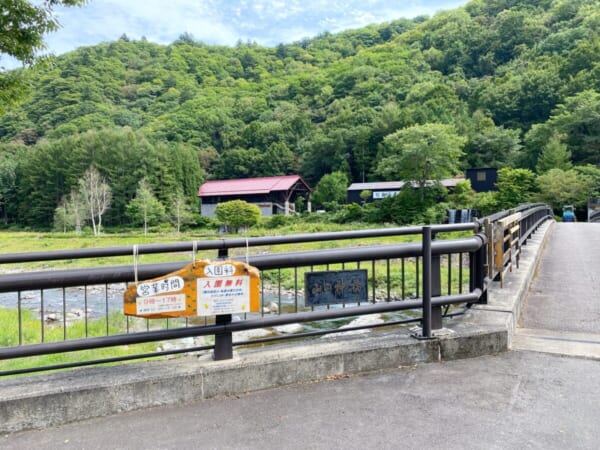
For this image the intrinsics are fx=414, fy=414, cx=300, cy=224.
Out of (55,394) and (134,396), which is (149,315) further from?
(55,394)

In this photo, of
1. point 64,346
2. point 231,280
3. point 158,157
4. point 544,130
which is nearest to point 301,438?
point 231,280

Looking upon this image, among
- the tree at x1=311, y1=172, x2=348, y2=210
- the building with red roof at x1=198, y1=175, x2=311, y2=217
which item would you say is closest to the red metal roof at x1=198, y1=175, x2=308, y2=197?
the building with red roof at x1=198, y1=175, x2=311, y2=217

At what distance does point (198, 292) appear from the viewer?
2945 mm

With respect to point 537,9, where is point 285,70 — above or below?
below

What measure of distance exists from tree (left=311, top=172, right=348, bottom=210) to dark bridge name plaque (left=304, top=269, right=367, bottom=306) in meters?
67.2

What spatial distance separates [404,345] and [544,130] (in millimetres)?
66847

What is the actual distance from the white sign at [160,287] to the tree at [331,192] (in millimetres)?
67978

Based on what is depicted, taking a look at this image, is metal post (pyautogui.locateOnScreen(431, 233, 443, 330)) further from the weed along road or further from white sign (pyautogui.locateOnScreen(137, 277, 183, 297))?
white sign (pyautogui.locateOnScreen(137, 277, 183, 297))

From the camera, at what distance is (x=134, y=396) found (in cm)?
283

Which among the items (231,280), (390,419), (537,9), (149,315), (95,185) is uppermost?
(537,9)

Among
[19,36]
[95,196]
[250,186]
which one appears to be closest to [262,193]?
[250,186]

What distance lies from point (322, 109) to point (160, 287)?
4758 inches

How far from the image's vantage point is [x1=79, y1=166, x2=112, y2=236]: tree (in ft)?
220

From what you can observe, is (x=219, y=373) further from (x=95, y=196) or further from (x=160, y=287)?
(x=95, y=196)
